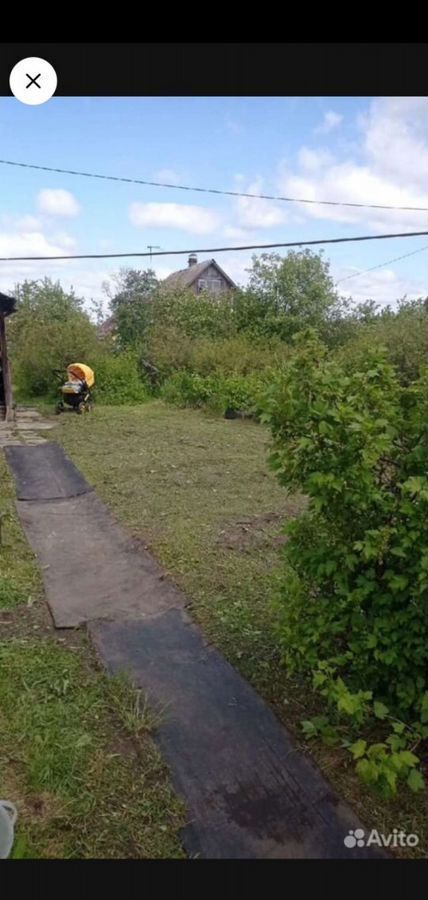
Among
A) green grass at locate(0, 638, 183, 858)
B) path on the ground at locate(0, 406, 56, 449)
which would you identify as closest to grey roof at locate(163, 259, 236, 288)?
path on the ground at locate(0, 406, 56, 449)

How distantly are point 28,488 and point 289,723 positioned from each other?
159 inches

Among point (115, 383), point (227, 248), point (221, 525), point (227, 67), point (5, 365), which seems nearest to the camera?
point (227, 67)

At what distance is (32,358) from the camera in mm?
11297

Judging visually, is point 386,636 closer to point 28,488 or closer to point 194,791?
point 194,791

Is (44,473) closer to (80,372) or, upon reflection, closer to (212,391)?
(80,372)

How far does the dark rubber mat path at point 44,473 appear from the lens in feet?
17.5

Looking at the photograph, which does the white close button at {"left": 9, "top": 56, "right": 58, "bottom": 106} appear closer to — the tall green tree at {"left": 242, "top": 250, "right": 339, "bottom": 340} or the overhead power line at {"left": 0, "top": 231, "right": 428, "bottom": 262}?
the overhead power line at {"left": 0, "top": 231, "right": 428, "bottom": 262}

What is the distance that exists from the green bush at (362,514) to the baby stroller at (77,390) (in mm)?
8252

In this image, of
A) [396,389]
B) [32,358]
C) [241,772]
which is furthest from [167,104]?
[32,358]

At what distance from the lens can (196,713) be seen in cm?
221

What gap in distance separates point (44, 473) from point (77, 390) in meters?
3.94

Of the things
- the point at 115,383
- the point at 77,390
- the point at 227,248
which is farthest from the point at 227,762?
the point at 115,383

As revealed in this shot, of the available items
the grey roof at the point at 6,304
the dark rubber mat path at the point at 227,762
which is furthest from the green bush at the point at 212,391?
the dark rubber mat path at the point at 227,762
